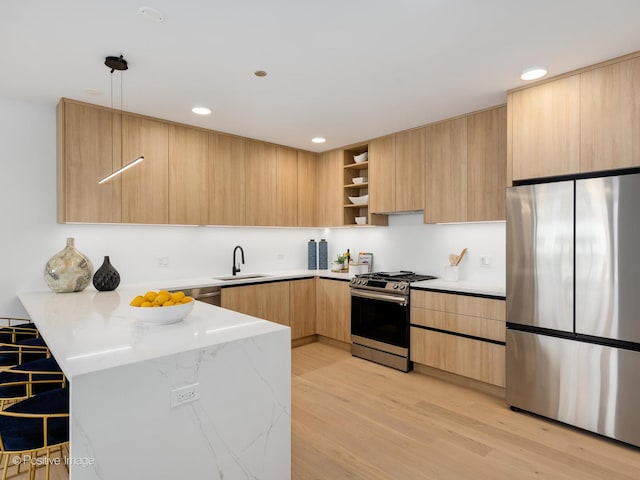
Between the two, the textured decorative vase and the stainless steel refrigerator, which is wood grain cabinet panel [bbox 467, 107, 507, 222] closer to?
the stainless steel refrigerator

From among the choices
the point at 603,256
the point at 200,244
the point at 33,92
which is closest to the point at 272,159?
the point at 200,244

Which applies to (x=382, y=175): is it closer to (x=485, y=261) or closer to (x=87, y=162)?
(x=485, y=261)

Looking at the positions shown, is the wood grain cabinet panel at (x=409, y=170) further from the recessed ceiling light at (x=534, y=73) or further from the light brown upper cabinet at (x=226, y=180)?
the light brown upper cabinet at (x=226, y=180)

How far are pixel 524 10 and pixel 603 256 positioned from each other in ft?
5.18

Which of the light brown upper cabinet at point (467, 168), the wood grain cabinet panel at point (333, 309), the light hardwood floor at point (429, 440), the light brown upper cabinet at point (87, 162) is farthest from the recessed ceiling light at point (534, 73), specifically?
the light brown upper cabinet at point (87, 162)

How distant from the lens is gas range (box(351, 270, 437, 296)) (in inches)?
146

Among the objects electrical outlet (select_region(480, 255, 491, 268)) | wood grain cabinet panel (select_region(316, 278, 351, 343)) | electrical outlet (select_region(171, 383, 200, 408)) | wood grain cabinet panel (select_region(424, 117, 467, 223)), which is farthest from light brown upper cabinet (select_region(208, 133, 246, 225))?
electrical outlet (select_region(171, 383, 200, 408))

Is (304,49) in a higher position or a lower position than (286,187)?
higher

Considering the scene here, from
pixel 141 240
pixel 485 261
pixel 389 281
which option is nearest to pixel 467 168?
pixel 485 261

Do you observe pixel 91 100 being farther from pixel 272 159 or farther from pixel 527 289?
pixel 527 289

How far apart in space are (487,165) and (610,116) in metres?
1.02

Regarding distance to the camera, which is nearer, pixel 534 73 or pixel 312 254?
pixel 534 73

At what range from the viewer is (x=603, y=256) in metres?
2.43

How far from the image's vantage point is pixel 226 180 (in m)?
4.14
